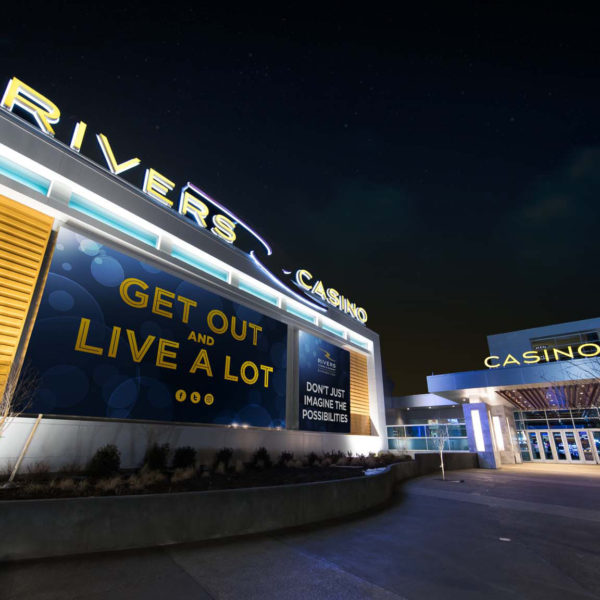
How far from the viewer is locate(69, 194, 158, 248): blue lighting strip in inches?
462

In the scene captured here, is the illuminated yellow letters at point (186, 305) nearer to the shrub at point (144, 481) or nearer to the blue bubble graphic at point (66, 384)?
the blue bubble graphic at point (66, 384)

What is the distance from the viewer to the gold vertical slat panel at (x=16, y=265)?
9.12 meters

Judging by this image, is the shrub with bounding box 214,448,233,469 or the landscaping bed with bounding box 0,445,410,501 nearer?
the landscaping bed with bounding box 0,445,410,501

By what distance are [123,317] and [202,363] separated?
365 cm

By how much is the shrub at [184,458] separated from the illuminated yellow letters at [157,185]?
997 cm

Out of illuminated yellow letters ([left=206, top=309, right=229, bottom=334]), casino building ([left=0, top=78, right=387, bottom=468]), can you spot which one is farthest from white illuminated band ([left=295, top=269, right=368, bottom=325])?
illuminated yellow letters ([left=206, top=309, right=229, bottom=334])

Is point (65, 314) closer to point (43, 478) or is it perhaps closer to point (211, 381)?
point (43, 478)

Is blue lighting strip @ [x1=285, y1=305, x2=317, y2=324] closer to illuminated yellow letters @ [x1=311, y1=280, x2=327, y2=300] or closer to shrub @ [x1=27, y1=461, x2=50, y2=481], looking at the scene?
illuminated yellow letters @ [x1=311, y1=280, x2=327, y2=300]

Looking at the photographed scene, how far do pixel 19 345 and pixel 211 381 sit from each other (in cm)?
661

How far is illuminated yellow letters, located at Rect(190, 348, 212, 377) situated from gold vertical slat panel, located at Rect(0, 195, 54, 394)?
5.70 meters

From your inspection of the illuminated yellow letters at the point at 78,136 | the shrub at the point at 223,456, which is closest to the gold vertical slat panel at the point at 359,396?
the shrub at the point at 223,456

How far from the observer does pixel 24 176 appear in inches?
420

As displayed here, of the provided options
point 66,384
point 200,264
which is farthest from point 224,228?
point 66,384

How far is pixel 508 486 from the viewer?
1470 cm
